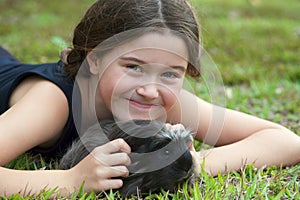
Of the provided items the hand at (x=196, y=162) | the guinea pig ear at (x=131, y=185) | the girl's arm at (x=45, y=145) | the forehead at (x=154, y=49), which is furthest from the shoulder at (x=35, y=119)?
the hand at (x=196, y=162)

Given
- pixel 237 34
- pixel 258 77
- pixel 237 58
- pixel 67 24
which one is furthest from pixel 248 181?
pixel 67 24

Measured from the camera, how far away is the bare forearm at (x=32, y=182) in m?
2.04

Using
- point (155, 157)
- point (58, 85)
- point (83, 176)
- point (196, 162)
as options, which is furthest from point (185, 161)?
point (58, 85)

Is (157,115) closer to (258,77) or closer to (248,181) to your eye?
(248,181)

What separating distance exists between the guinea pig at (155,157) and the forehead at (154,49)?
358 millimetres

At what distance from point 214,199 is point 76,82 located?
1.00 metres

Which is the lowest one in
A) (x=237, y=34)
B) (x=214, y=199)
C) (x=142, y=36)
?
(x=237, y=34)

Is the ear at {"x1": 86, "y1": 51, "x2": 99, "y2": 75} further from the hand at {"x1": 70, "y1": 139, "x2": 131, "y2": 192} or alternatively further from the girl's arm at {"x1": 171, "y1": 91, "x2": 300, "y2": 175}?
the hand at {"x1": 70, "y1": 139, "x2": 131, "y2": 192}

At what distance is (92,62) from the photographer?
261 cm

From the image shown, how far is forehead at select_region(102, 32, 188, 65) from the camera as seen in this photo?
90.9 inches

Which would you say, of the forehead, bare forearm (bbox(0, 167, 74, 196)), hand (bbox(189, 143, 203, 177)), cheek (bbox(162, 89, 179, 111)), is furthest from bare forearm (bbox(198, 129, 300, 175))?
bare forearm (bbox(0, 167, 74, 196))

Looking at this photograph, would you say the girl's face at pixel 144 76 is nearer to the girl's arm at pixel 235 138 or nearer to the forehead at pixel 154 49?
the forehead at pixel 154 49

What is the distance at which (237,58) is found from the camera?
580cm

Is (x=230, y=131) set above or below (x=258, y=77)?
above
